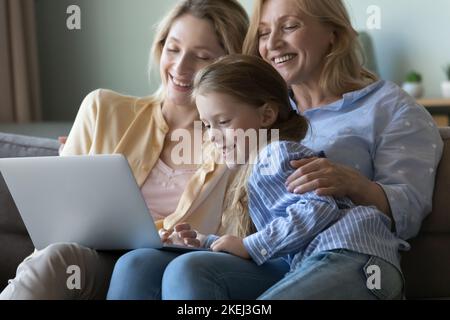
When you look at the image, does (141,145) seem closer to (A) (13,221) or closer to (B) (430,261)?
(A) (13,221)

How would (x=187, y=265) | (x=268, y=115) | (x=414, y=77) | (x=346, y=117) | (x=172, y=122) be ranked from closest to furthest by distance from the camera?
(x=187, y=265) → (x=268, y=115) → (x=346, y=117) → (x=172, y=122) → (x=414, y=77)

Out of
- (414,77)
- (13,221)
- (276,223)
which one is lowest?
(414,77)

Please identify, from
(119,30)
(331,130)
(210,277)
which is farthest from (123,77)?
(210,277)

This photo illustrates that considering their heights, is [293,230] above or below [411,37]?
above

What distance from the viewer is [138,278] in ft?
4.51

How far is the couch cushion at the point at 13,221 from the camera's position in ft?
6.42

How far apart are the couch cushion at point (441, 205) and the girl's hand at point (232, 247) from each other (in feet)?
1.41

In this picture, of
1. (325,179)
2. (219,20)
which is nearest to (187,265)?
(325,179)

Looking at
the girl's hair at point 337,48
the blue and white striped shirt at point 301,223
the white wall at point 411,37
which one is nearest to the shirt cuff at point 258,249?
the blue and white striped shirt at point 301,223

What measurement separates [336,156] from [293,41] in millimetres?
315

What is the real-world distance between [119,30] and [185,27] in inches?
114

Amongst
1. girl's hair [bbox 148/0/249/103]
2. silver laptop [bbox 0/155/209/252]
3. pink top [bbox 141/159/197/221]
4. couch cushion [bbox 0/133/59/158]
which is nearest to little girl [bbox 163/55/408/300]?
silver laptop [bbox 0/155/209/252]

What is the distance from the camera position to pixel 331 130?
5.58ft

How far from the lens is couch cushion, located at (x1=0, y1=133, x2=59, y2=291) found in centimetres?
196
